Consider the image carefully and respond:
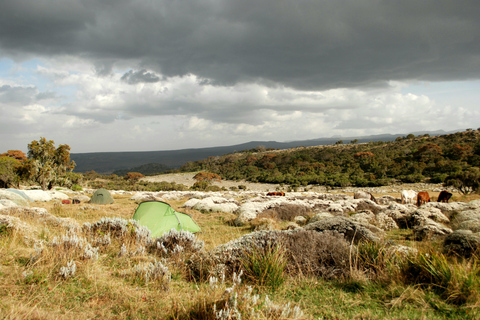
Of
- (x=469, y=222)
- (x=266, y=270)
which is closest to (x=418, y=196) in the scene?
(x=469, y=222)

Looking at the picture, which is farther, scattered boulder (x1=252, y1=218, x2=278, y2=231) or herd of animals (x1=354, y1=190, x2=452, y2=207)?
herd of animals (x1=354, y1=190, x2=452, y2=207)

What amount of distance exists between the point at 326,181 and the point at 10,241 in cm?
4374

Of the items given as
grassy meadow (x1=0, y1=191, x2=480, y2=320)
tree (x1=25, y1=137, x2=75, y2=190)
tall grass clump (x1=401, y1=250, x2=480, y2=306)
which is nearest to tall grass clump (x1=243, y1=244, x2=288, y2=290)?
grassy meadow (x1=0, y1=191, x2=480, y2=320)

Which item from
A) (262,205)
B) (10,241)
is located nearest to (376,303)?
(10,241)

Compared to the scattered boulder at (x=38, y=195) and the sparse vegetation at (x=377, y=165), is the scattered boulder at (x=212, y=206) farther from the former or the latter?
the sparse vegetation at (x=377, y=165)

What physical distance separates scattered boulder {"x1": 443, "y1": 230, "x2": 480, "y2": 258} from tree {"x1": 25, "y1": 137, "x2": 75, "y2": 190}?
121 ft

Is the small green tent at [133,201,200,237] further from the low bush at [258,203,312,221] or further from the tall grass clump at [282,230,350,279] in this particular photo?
the tall grass clump at [282,230,350,279]

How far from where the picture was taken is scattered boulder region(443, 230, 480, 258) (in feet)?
16.6

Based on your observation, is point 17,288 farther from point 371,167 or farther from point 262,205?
point 371,167

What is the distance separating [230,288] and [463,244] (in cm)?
509

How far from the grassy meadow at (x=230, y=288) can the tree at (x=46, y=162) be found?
3179 cm

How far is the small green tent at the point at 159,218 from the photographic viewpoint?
9945 mm

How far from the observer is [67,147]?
3488 cm

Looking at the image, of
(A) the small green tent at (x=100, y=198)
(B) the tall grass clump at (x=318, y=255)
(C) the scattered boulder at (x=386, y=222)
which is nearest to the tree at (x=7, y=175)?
(A) the small green tent at (x=100, y=198)
